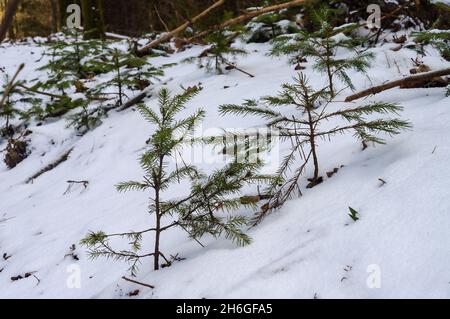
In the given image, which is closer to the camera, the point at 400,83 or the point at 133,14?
the point at 400,83

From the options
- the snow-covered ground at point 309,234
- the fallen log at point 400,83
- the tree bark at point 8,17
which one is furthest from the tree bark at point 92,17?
the tree bark at point 8,17

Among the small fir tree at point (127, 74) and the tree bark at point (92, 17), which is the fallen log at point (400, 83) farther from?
the tree bark at point (92, 17)

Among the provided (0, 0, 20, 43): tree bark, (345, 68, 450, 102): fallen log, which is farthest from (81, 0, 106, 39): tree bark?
(0, 0, 20, 43): tree bark

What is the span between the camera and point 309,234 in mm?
1959

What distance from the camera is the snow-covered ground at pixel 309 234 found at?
63.1 inches

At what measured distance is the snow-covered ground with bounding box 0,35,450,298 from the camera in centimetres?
160

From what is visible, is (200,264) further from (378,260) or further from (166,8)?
(166,8)

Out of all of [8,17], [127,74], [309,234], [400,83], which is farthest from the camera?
[127,74]

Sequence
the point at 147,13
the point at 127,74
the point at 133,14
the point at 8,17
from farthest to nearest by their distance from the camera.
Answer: the point at 133,14, the point at 147,13, the point at 127,74, the point at 8,17

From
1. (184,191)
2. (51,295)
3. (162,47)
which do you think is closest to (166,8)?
(162,47)

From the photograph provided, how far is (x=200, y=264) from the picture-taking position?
205 cm

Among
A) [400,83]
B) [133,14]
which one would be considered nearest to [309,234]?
[400,83]

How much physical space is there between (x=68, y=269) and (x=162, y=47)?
7285 mm

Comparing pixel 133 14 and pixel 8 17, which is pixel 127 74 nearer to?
pixel 8 17
